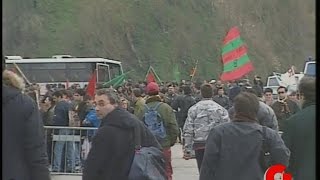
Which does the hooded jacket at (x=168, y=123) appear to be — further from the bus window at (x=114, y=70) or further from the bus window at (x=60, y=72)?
the bus window at (x=114, y=70)

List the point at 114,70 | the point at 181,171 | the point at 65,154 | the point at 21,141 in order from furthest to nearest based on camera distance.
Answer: the point at 114,70 → the point at 181,171 → the point at 65,154 → the point at 21,141

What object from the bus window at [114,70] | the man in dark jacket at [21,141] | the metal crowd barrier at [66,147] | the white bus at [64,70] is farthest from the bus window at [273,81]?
the man in dark jacket at [21,141]

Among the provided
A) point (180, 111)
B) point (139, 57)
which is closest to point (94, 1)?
point (139, 57)

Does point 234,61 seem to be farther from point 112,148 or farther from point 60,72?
point 60,72

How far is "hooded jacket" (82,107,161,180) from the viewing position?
5824 mm

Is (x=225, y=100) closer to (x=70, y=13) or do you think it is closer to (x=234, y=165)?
(x=234, y=165)

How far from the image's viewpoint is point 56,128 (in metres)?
11.4

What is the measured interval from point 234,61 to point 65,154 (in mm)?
2886

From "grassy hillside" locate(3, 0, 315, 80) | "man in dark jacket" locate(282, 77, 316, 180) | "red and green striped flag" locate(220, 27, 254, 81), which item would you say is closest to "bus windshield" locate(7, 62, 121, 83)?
"red and green striped flag" locate(220, 27, 254, 81)

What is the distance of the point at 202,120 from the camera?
9.32 m

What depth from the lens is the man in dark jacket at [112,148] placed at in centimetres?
583

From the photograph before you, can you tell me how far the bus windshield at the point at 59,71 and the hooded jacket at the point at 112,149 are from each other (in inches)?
926

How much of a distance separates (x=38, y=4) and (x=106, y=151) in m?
53.1

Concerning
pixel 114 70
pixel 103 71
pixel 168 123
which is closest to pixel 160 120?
pixel 168 123
